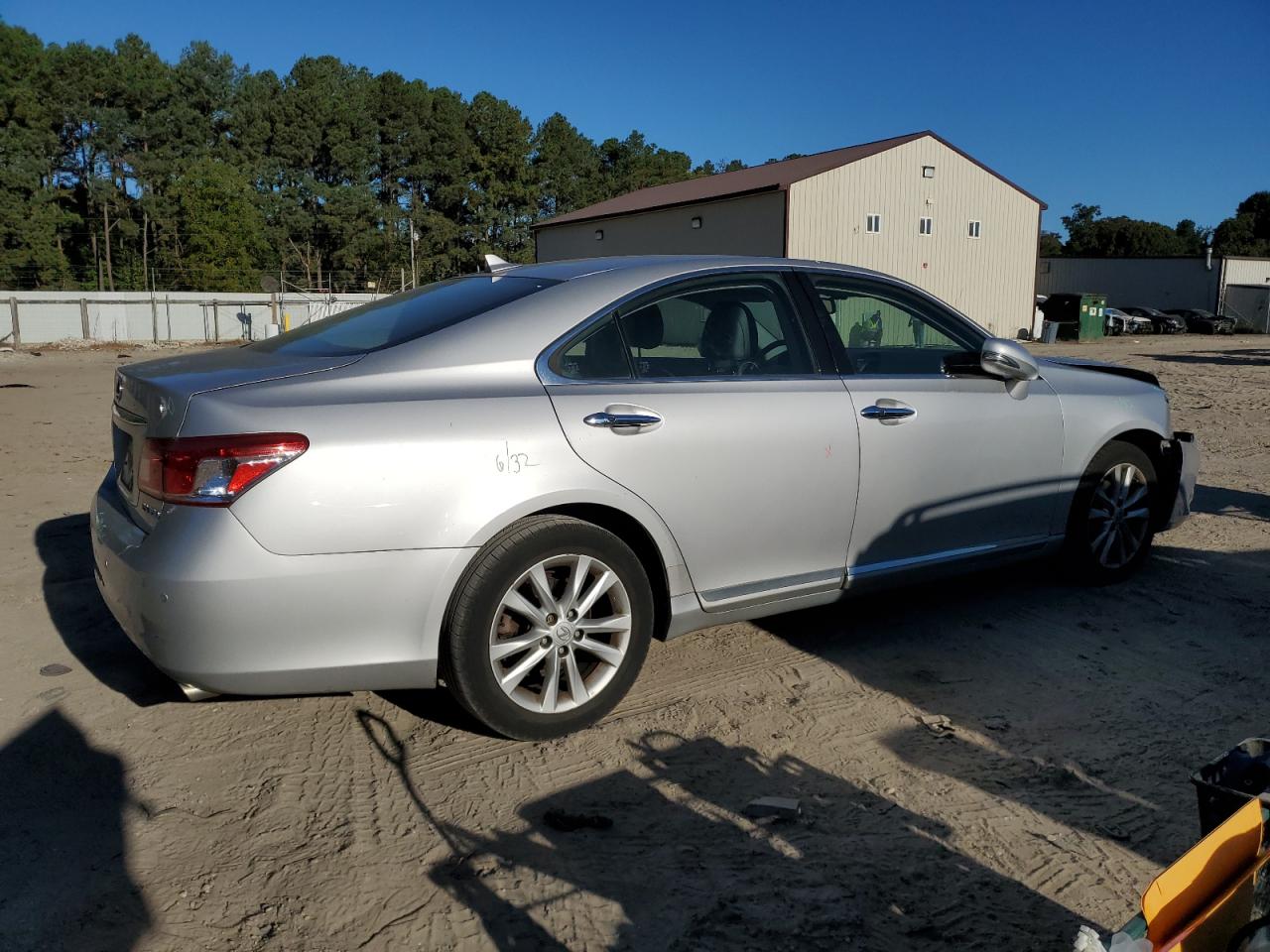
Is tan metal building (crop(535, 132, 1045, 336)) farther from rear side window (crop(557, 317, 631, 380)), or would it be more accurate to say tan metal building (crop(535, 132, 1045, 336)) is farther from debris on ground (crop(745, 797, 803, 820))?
debris on ground (crop(745, 797, 803, 820))

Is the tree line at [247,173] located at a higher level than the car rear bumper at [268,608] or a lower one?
higher

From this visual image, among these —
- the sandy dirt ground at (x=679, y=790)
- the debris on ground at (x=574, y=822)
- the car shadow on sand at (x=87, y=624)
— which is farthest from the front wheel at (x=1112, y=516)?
the car shadow on sand at (x=87, y=624)

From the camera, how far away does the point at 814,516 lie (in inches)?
154

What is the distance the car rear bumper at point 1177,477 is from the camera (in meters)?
5.25

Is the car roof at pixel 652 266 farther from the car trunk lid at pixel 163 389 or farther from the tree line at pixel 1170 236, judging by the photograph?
the tree line at pixel 1170 236

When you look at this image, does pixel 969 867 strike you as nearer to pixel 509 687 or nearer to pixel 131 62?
pixel 509 687

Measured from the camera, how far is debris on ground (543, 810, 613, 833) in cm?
290

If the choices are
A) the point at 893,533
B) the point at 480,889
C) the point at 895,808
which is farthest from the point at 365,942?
the point at 893,533

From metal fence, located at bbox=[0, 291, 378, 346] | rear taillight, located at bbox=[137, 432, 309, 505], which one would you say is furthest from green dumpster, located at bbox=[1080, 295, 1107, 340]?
rear taillight, located at bbox=[137, 432, 309, 505]

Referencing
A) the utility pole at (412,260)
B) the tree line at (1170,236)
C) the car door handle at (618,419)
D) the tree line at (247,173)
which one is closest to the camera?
the car door handle at (618,419)

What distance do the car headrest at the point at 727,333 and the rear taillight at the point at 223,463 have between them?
168 cm

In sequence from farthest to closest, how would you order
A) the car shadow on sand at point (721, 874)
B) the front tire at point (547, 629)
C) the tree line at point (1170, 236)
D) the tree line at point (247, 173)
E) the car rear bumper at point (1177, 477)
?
the tree line at point (1170, 236), the tree line at point (247, 173), the car rear bumper at point (1177, 477), the front tire at point (547, 629), the car shadow on sand at point (721, 874)

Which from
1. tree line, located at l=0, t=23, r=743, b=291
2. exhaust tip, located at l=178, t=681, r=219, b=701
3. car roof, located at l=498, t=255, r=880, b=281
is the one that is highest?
tree line, located at l=0, t=23, r=743, b=291

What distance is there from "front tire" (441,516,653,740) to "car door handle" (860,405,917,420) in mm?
1181
